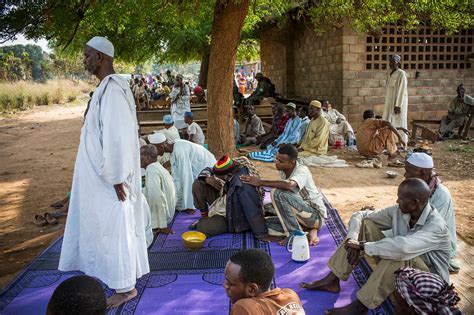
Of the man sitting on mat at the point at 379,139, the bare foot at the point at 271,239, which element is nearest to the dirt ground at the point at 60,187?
the man sitting on mat at the point at 379,139

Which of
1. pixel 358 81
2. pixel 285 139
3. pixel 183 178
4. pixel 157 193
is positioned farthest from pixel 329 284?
pixel 358 81

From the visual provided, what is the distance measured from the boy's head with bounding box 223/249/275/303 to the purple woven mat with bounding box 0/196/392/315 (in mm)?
1200

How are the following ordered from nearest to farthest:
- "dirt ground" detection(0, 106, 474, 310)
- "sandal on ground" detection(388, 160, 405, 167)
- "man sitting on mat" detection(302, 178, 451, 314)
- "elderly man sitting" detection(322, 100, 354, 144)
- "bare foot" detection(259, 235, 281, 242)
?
A: "man sitting on mat" detection(302, 178, 451, 314) → "bare foot" detection(259, 235, 281, 242) → "dirt ground" detection(0, 106, 474, 310) → "sandal on ground" detection(388, 160, 405, 167) → "elderly man sitting" detection(322, 100, 354, 144)

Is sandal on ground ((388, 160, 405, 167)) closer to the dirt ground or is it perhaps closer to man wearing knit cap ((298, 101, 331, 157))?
the dirt ground

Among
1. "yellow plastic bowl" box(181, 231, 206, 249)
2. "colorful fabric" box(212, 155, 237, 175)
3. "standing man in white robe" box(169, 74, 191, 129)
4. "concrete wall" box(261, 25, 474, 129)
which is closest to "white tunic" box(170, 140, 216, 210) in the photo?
"colorful fabric" box(212, 155, 237, 175)

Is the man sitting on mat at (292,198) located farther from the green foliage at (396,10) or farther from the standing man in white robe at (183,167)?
the green foliage at (396,10)

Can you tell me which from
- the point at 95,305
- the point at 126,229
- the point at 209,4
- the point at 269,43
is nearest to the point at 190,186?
the point at 126,229

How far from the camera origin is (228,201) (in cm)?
432

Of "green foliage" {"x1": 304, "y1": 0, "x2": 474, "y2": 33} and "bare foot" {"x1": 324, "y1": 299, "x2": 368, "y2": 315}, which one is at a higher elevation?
"green foliage" {"x1": 304, "y1": 0, "x2": 474, "y2": 33}

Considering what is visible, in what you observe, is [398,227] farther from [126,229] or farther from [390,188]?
[390,188]

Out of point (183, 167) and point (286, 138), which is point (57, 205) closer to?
point (183, 167)

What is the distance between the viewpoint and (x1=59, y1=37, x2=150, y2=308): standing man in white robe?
2.84 m

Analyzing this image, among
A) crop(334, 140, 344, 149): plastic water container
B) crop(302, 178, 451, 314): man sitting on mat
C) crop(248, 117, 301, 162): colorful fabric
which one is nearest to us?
crop(302, 178, 451, 314): man sitting on mat

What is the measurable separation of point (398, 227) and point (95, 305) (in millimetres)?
2089
